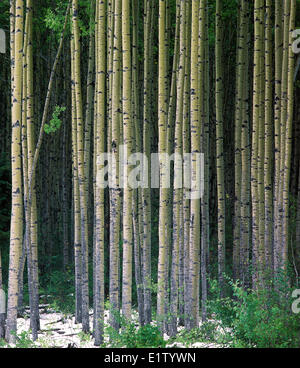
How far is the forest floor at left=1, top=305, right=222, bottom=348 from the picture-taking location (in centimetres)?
522

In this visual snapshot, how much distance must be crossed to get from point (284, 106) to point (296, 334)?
8.77ft

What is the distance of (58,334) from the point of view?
21.5 ft

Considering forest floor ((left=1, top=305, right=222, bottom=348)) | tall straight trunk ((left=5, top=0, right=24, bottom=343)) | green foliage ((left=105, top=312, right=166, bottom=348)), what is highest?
tall straight trunk ((left=5, top=0, right=24, bottom=343))

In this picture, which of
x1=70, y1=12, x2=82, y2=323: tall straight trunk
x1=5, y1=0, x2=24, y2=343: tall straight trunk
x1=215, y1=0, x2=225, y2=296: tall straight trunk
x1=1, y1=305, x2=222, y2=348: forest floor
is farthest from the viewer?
x1=215, y1=0, x2=225, y2=296: tall straight trunk

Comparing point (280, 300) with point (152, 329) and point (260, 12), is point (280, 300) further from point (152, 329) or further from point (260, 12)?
point (260, 12)

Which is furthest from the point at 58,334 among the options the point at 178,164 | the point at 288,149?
the point at 288,149

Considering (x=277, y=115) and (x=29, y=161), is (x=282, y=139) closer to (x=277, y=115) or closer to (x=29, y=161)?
(x=277, y=115)

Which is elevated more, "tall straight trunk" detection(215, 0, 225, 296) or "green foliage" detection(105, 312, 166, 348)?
"tall straight trunk" detection(215, 0, 225, 296)

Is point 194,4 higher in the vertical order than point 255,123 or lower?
higher

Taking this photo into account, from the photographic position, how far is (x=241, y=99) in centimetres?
719

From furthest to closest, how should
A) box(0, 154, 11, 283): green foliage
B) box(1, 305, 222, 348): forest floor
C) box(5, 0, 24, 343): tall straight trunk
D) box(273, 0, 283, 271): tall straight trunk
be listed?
box(0, 154, 11, 283): green foliage
box(273, 0, 283, 271): tall straight trunk
box(5, 0, 24, 343): tall straight trunk
box(1, 305, 222, 348): forest floor

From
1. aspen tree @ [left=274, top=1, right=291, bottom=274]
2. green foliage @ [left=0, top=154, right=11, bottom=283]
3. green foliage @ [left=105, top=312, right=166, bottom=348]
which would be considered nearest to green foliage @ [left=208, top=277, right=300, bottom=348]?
green foliage @ [left=105, top=312, right=166, bottom=348]

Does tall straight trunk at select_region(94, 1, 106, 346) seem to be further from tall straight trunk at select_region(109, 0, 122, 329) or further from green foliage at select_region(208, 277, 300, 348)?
green foliage at select_region(208, 277, 300, 348)
